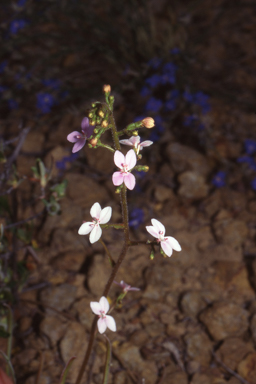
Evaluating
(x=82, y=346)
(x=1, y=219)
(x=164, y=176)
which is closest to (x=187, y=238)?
(x=164, y=176)

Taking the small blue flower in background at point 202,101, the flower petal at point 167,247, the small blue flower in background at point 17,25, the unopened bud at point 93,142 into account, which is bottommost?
the small blue flower in background at point 202,101

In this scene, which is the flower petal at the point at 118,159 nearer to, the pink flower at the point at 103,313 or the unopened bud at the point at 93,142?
the unopened bud at the point at 93,142

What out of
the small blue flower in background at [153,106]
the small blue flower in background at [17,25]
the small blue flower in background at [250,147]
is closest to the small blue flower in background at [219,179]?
the small blue flower in background at [250,147]

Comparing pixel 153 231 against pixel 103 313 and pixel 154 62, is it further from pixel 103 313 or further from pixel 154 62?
pixel 154 62

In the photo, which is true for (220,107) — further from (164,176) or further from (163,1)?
(163,1)

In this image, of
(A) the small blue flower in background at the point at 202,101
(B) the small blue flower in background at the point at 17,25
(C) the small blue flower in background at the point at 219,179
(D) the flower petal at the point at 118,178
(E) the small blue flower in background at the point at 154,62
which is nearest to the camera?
(D) the flower petal at the point at 118,178

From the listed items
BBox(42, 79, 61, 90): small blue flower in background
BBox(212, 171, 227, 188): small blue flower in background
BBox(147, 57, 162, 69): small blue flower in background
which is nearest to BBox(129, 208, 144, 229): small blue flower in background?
BBox(212, 171, 227, 188): small blue flower in background

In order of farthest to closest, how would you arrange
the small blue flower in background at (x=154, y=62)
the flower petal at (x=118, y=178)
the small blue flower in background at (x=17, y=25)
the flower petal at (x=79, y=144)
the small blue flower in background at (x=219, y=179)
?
the small blue flower in background at (x=17, y=25) < the small blue flower in background at (x=154, y=62) < the small blue flower in background at (x=219, y=179) < the flower petal at (x=79, y=144) < the flower petal at (x=118, y=178)
